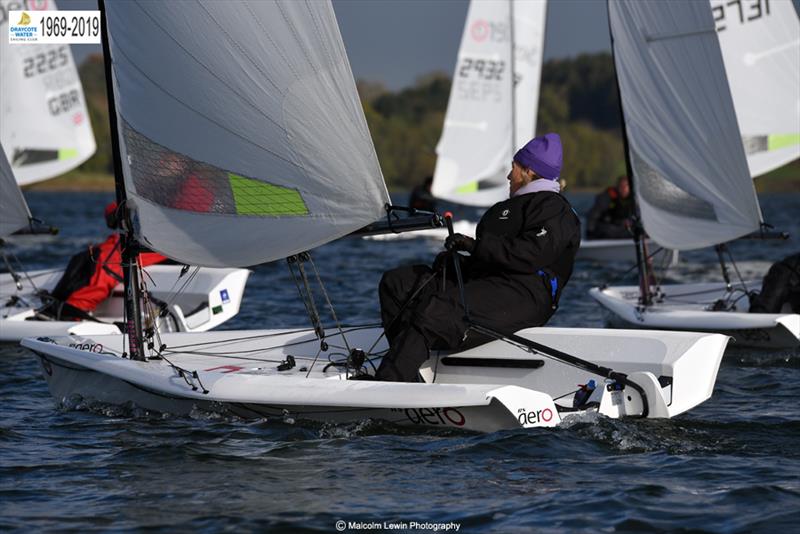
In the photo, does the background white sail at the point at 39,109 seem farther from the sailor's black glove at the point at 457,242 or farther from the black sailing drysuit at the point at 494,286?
the sailor's black glove at the point at 457,242

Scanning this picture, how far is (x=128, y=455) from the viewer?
5055 mm

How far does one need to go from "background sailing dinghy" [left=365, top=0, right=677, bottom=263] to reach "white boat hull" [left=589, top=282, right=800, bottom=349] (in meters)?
10.4

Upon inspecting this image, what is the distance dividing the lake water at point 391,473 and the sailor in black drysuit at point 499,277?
53cm

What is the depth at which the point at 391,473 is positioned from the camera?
4676 mm

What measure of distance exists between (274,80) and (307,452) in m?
1.61

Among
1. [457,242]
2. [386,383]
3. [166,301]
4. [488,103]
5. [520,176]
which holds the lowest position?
[386,383]

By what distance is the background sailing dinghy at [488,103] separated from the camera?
2059 cm

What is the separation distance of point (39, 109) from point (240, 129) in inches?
378

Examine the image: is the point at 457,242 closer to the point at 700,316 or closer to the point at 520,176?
the point at 520,176

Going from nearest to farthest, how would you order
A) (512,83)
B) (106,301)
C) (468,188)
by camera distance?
1. (106,301)
2. (512,83)
3. (468,188)

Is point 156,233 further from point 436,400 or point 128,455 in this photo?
point 436,400

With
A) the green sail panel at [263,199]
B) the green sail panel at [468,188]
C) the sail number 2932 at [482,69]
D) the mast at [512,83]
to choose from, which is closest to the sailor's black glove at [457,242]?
the green sail panel at [263,199]

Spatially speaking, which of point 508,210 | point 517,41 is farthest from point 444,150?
point 508,210

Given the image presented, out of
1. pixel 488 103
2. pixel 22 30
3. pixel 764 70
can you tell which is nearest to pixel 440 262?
pixel 22 30
